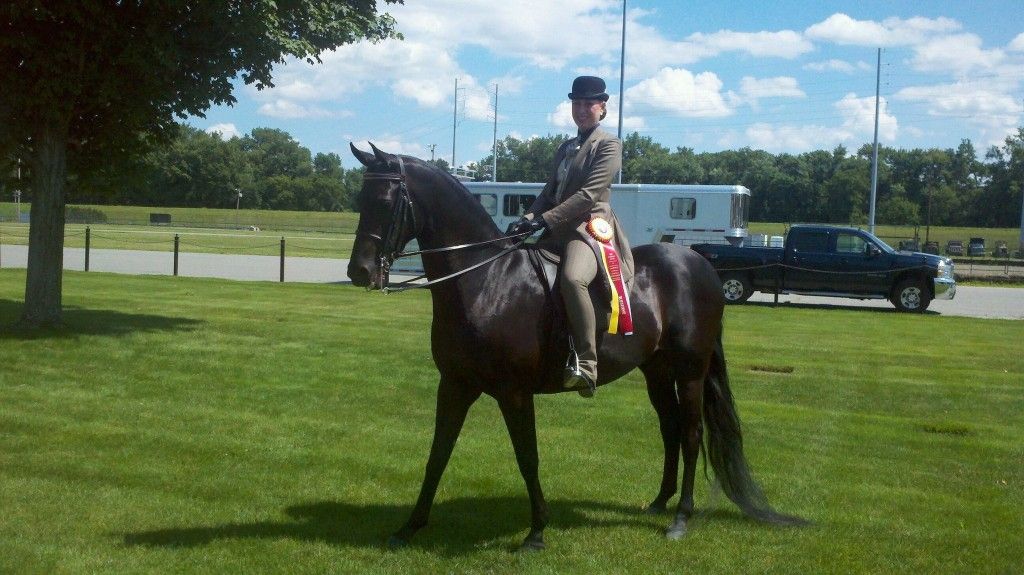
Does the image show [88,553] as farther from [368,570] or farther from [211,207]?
[211,207]

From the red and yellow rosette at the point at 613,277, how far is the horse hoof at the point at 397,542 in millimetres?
1793

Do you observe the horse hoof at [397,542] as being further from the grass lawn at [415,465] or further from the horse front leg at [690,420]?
the horse front leg at [690,420]

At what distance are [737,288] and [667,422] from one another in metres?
18.6

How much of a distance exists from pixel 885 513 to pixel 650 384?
6.08ft

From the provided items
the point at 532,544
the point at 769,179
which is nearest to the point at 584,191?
the point at 532,544

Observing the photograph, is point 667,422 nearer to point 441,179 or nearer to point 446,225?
point 446,225

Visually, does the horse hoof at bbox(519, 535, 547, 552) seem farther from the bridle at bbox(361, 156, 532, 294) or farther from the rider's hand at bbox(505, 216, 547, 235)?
the rider's hand at bbox(505, 216, 547, 235)

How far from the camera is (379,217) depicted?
17.5 ft

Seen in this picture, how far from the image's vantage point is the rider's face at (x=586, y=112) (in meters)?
5.96

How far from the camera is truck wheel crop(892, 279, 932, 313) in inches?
943

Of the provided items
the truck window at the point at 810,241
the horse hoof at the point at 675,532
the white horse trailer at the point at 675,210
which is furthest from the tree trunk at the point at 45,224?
the truck window at the point at 810,241

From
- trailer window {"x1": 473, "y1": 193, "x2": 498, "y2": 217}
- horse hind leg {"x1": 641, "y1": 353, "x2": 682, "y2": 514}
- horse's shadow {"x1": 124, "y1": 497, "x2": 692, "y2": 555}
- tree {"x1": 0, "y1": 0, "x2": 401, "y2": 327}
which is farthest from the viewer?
trailer window {"x1": 473, "y1": 193, "x2": 498, "y2": 217}

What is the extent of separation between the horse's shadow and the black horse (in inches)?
9.3

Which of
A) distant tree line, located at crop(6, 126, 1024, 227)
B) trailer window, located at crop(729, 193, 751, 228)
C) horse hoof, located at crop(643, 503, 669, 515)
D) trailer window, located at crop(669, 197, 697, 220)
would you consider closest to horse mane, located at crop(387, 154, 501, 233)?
horse hoof, located at crop(643, 503, 669, 515)
